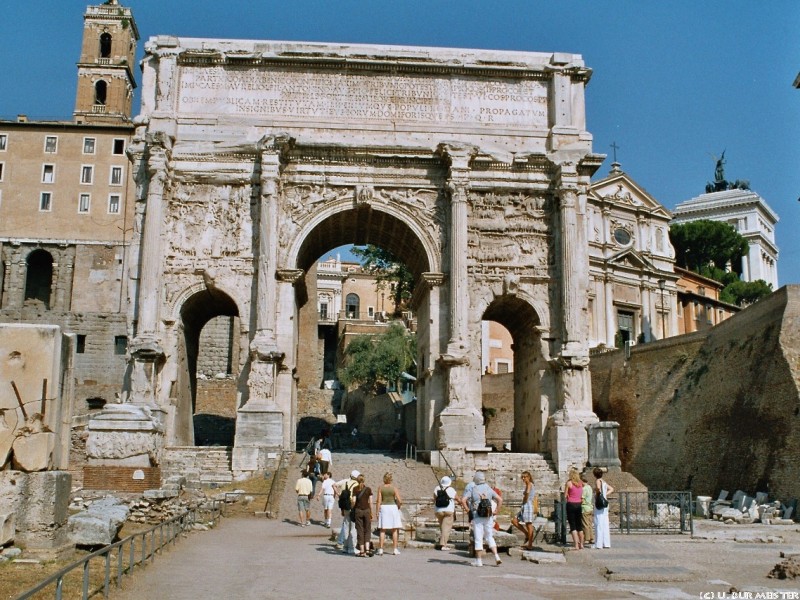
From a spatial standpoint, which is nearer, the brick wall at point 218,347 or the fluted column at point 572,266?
the fluted column at point 572,266

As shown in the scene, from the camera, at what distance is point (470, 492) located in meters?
13.7

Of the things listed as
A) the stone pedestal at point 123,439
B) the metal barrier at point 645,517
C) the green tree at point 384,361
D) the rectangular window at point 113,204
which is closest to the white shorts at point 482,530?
the metal barrier at point 645,517

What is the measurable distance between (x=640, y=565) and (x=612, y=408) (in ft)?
74.0

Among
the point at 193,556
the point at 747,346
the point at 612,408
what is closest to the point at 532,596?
the point at 193,556

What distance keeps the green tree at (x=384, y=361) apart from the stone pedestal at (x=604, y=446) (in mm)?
27015

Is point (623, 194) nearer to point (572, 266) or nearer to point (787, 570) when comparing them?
point (572, 266)

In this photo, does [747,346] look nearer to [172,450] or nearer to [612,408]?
[612,408]

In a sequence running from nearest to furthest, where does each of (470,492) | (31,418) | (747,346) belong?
(31,418) → (470,492) → (747,346)

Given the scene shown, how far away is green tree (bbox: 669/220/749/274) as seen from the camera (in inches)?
2677

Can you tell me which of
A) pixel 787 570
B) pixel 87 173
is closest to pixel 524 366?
pixel 787 570

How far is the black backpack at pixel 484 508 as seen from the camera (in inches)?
490

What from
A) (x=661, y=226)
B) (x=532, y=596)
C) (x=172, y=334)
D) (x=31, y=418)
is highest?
(x=661, y=226)

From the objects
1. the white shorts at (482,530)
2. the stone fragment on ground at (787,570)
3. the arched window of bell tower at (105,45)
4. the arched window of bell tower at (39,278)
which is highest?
the arched window of bell tower at (105,45)

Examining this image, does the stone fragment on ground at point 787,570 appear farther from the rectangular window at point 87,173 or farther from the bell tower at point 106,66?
the bell tower at point 106,66
